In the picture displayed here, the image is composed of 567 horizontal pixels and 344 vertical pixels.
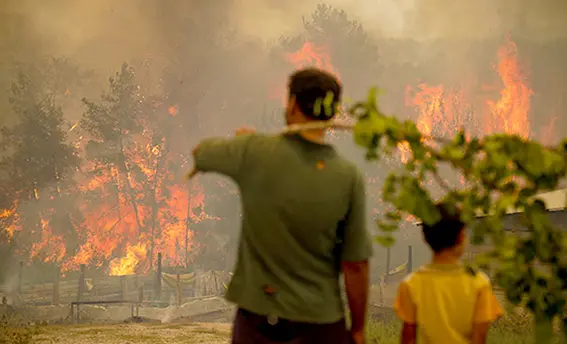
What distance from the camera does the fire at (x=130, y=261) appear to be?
29.2 meters

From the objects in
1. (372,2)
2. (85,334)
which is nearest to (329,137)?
(372,2)

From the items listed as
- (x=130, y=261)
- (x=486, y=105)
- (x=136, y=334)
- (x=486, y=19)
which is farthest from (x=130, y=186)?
(x=136, y=334)

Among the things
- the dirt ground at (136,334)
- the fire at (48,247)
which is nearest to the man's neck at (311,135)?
the dirt ground at (136,334)

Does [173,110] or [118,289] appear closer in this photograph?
[118,289]

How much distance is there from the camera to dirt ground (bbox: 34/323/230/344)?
37.9 feet

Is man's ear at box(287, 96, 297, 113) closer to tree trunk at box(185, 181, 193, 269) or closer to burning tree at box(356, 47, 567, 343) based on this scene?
burning tree at box(356, 47, 567, 343)

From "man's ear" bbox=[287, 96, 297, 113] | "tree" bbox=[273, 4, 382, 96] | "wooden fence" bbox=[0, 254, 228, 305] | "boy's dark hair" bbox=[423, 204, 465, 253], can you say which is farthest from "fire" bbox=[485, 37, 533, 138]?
"man's ear" bbox=[287, 96, 297, 113]

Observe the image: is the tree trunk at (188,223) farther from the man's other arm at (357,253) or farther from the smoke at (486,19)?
the man's other arm at (357,253)

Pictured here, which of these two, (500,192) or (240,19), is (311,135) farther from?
(240,19)

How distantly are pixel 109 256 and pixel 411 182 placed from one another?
29.7 metres

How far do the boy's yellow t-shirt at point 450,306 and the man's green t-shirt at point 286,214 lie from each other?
24.4 inches

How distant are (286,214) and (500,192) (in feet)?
2.19

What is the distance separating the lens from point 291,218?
1.88 meters

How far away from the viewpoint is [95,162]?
97.6 ft
